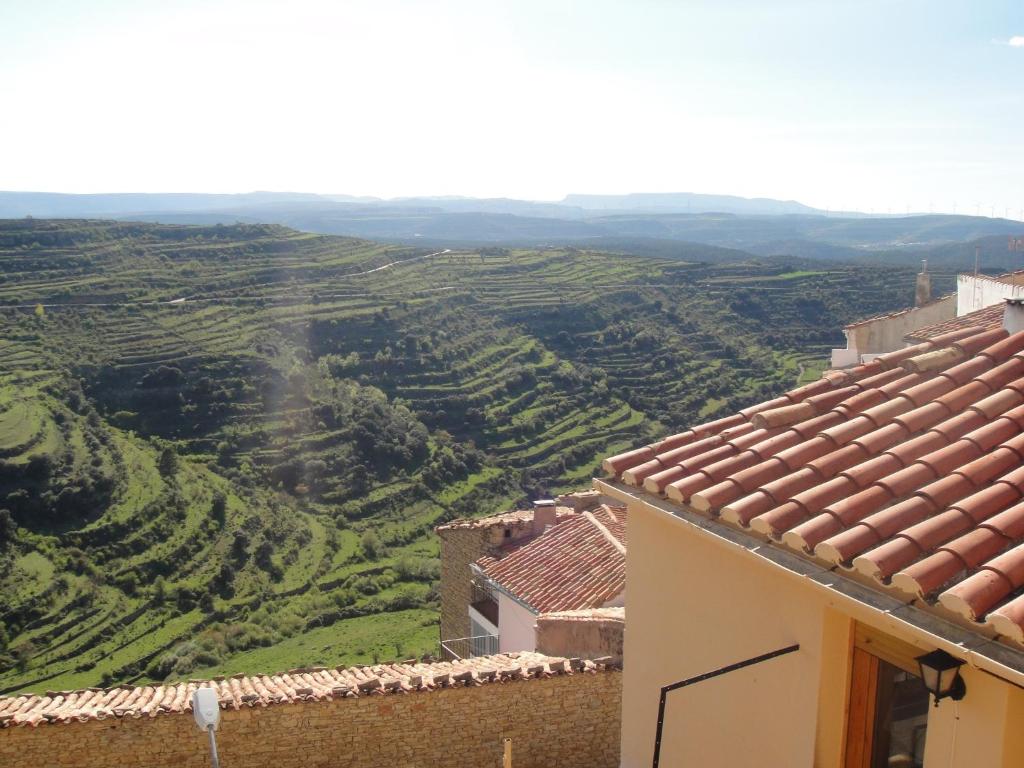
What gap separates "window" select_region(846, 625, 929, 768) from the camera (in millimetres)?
3576

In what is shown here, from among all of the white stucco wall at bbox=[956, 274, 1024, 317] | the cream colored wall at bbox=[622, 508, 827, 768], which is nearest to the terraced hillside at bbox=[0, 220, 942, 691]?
the white stucco wall at bbox=[956, 274, 1024, 317]

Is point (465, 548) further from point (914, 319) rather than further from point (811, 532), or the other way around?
point (811, 532)

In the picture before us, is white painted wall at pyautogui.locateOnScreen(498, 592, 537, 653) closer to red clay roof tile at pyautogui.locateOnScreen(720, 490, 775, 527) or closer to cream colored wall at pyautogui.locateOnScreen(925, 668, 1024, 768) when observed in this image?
red clay roof tile at pyautogui.locateOnScreen(720, 490, 775, 527)

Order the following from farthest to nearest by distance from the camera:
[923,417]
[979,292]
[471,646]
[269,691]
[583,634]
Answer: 1. [471,646]
2. [979,292]
3. [583,634]
4. [269,691]
5. [923,417]

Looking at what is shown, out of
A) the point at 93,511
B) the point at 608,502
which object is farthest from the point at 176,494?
the point at 608,502

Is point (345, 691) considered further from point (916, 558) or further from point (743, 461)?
point (916, 558)

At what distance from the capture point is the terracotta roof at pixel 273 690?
24.4 feet

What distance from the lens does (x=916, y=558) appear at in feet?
10.5

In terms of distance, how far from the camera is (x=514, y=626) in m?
12.6

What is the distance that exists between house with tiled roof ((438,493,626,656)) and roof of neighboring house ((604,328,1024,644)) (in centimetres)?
642

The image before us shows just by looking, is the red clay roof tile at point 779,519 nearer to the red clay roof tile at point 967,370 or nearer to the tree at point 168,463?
the red clay roof tile at point 967,370

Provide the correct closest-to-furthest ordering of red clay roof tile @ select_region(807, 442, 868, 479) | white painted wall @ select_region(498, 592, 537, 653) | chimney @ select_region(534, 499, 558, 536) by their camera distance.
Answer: red clay roof tile @ select_region(807, 442, 868, 479), white painted wall @ select_region(498, 592, 537, 653), chimney @ select_region(534, 499, 558, 536)

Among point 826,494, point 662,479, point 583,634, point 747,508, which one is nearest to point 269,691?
point 583,634

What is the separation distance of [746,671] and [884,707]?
0.67 metres
